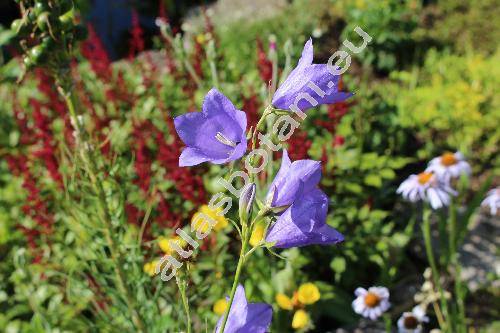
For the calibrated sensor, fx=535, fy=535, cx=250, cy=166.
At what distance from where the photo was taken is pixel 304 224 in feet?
2.52

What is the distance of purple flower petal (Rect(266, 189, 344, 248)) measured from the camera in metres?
0.77

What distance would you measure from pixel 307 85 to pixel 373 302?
1201mm

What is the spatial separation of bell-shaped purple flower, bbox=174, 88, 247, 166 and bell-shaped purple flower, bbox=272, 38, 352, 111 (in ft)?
0.23

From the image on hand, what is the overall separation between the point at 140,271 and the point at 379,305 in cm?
81

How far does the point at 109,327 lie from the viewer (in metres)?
1.60

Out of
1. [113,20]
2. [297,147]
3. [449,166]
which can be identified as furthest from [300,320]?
[113,20]

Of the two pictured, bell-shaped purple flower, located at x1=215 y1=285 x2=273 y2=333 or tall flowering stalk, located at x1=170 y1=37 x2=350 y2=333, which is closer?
tall flowering stalk, located at x1=170 y1=37 x2=350 y2=333

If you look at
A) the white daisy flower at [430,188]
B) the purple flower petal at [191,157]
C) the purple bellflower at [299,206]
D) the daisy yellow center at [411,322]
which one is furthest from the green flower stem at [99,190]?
the white daisy flower at [430,188]

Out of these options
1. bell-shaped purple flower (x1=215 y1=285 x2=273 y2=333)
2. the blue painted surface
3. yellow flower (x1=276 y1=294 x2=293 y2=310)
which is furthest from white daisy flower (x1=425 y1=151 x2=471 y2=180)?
the blue painted surface

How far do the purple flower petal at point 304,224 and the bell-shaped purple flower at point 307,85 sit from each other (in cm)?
14

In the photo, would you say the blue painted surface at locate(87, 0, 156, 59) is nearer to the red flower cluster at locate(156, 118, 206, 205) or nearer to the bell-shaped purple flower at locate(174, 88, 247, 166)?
the red flower cluster at locate(156, 118, 206, 205)

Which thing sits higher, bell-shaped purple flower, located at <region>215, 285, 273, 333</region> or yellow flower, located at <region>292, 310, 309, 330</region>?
bell-shaped purple flower, located at <region>215, 285, 273, 333</region>

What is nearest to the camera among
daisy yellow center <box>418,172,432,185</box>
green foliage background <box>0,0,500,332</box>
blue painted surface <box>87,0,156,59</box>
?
green foliage background <box>0,0,500,332</box>

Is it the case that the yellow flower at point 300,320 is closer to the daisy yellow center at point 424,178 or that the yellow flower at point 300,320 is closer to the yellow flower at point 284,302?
the yellow flower at point 284,302
